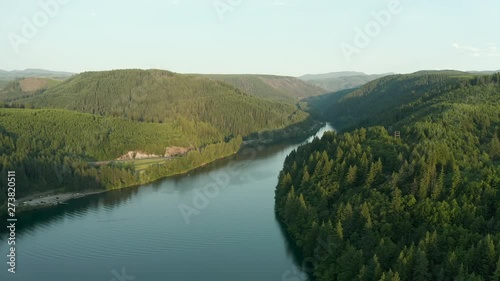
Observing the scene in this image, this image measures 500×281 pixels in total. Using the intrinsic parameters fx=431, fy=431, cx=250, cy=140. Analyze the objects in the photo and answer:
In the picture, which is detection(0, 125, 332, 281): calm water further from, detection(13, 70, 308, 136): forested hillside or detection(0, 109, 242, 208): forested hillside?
detection(13, 70, 308, 136): forested hillside

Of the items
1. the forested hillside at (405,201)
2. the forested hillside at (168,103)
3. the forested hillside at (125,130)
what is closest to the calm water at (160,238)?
the forested hillside at (405,201)

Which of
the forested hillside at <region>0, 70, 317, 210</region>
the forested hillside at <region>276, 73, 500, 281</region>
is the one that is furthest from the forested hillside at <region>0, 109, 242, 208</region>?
the forested hillside at <region>276, 73, 500, 281</region>

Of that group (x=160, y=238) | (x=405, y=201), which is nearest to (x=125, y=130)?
(x=160, y=238)

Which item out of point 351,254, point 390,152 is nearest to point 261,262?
point 351,254

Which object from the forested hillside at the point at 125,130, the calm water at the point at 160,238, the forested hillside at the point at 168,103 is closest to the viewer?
the calm water at the point at 160,238

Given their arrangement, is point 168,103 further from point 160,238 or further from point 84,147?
point 160,238

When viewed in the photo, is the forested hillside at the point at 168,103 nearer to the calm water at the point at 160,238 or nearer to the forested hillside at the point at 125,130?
the forested hillside at the point at 125,130

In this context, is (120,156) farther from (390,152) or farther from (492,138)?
(492,138)
